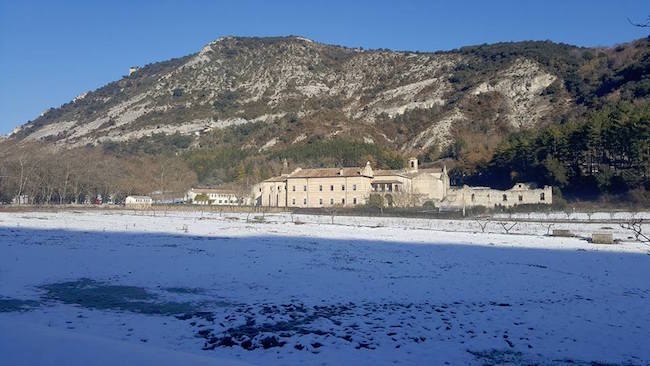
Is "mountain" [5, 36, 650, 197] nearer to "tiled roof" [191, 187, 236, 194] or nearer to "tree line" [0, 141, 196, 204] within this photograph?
"tree line" [0, 141, 196, 204]

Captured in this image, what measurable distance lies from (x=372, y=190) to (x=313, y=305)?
63.6m

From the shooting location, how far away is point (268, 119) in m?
175

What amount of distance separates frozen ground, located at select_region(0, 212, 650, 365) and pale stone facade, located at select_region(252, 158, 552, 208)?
44.2 m

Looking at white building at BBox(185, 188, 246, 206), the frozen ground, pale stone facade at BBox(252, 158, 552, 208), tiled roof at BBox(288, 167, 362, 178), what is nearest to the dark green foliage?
pale stone facade at BBox(252, 158, 552, 208)

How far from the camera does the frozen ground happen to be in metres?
8.99

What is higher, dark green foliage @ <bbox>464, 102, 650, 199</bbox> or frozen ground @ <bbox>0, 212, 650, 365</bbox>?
dark green foliage @ <bbox>464, 102, 650, 199</bbox>

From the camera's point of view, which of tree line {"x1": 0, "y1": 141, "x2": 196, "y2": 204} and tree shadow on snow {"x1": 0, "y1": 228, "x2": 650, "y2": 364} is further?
tree line {"x1": 0, "y1": 141, "x2": 196, "y2": 204}

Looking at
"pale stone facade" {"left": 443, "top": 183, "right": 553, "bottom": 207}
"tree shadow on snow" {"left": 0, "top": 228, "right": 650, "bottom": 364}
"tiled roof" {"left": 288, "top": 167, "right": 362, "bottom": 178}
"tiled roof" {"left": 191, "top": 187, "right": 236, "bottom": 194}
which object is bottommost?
"tree shadow on snow" {"left": 0, "top": 228, "right": 650, "bottom": 364}

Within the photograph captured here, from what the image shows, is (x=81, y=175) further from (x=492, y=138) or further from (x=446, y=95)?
(x=446, y=95)

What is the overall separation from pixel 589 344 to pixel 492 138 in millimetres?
118545

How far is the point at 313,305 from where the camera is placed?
12.9 metres

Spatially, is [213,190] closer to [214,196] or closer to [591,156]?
[214,196]

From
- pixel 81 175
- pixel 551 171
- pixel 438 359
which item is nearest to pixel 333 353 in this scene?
pixel 438 359

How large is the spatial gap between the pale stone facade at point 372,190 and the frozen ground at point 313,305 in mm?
44238
